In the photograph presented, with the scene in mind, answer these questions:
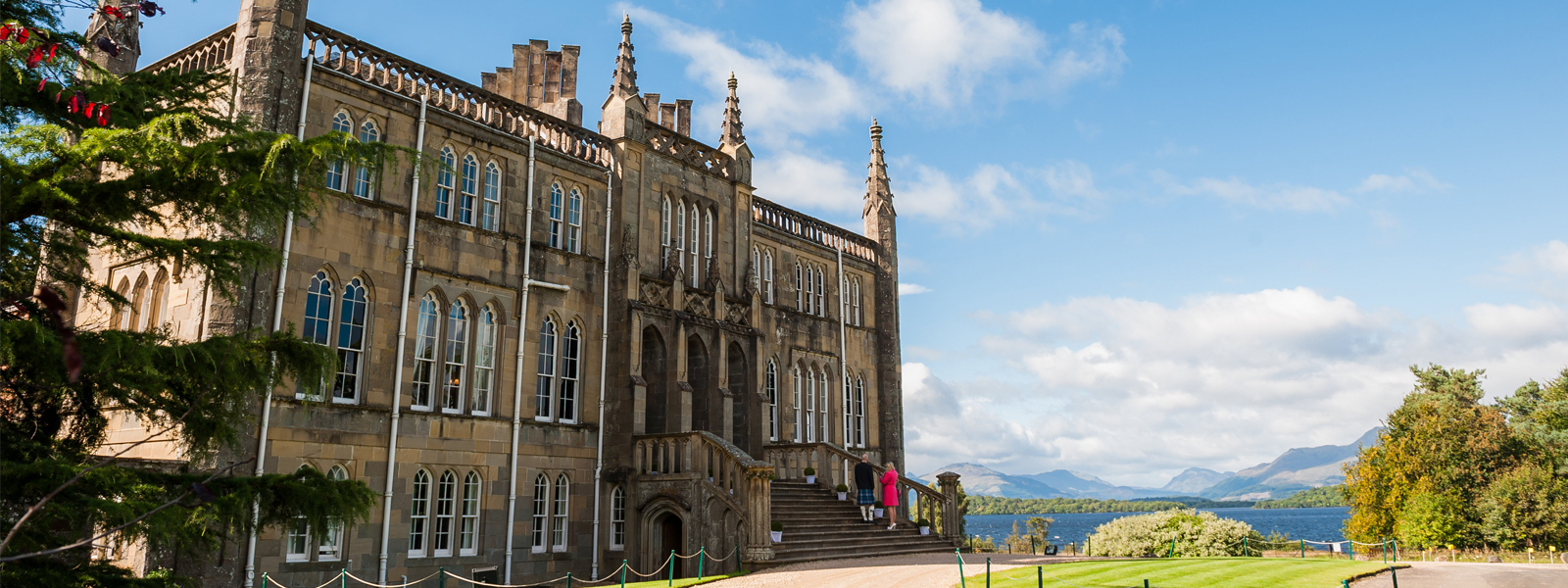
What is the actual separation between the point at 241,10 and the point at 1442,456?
50240 millimetres

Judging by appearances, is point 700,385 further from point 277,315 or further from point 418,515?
point 277,315

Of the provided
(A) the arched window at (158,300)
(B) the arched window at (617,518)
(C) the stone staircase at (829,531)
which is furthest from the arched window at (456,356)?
(C) the stone staircase at (829,531)

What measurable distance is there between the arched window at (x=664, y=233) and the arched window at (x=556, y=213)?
3.16 meters

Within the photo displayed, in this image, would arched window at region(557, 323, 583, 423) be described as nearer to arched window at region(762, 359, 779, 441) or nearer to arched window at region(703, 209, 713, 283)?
arched window at region(703, 209, 713, 283)

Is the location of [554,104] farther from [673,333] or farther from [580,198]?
[673,333]

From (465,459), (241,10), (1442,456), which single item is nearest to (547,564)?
(465,459)

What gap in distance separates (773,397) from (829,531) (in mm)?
7279

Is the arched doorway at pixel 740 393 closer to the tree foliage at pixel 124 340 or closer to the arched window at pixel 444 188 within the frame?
the arched window at pixel 444 188

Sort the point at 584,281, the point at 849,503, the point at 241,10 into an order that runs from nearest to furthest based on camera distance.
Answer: the point at 241,10 → the point at 584,281 → the point at 849,503

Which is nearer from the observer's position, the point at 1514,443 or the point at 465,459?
the point at 465,459

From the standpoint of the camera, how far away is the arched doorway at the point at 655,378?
86.9ft

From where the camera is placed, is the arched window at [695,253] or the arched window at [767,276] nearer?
the arched window at [695,253]

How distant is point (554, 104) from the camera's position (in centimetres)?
2955

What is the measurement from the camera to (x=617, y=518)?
24609mm
